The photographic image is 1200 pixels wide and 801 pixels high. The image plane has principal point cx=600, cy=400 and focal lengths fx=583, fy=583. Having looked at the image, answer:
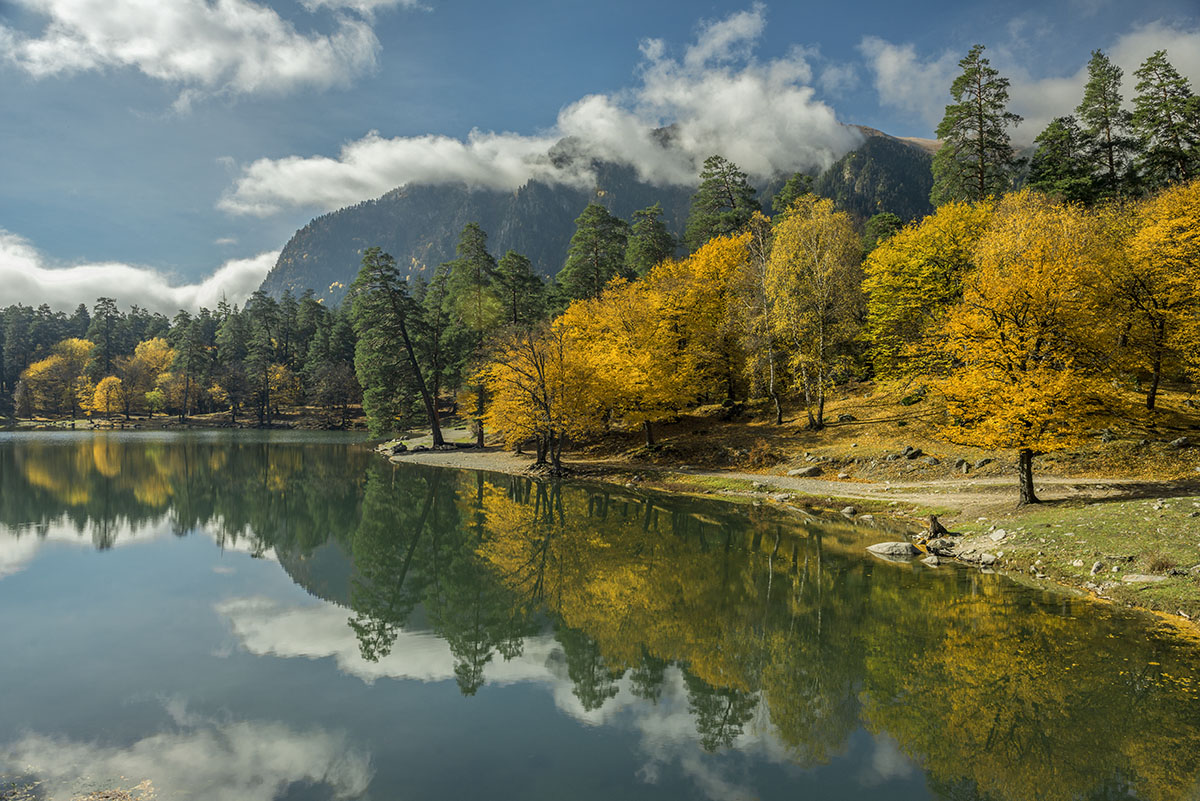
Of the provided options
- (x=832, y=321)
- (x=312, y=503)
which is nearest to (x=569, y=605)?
(x=312, y=503)

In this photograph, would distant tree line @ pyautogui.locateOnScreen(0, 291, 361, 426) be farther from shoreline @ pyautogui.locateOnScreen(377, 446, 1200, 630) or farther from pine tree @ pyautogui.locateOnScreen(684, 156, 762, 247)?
shoreline @ pyautogui.locateOnScreen(377, 446, 1200, 630)

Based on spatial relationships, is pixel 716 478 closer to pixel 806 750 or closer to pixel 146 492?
pixel 806 750

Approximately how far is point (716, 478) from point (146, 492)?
38647 mm

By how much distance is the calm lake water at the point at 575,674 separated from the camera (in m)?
9.62

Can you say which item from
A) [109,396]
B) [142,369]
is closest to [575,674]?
[109,396]

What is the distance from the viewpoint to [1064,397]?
22.4 m

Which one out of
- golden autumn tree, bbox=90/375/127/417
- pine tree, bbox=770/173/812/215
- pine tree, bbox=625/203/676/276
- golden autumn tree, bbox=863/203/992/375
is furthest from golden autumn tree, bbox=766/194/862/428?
golden autumn tree, bbox=90/375/127/417

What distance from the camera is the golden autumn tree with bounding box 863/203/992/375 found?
38.0 meters

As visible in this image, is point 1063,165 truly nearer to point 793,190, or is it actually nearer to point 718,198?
point 793,190

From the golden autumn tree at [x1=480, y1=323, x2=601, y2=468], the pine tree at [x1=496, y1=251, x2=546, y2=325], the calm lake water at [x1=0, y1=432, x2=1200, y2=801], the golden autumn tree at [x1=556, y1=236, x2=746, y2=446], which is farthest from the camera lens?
the pine tree at [x1=496, y1=251, x2=546, y2=325]

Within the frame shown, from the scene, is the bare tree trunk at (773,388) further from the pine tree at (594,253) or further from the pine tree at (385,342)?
the pine tree at (385,342)

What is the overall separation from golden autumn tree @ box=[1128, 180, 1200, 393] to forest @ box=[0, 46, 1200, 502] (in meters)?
0.10

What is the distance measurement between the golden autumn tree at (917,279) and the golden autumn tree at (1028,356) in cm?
1130

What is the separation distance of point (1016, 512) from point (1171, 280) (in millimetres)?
15890
